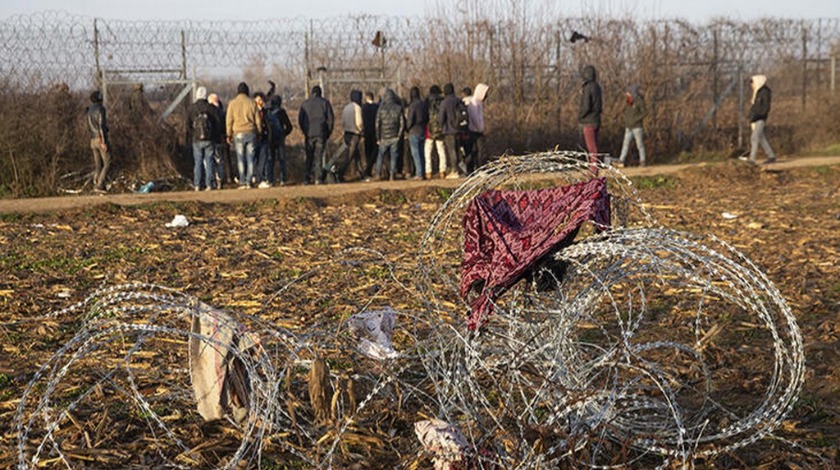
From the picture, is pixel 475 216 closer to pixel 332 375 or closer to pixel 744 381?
pixel 332 375

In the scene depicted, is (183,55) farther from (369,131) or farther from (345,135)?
(369,131)

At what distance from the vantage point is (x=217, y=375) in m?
5.20

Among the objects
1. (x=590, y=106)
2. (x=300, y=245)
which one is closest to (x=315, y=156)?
(x=590, y=106)

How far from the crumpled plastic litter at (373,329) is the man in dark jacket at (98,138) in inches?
452

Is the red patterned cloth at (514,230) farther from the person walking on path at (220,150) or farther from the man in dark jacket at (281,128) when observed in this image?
the man in dark jacket at (281,128)

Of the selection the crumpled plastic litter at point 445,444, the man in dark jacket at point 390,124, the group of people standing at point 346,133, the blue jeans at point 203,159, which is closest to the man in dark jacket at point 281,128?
the group of people standing at point 346,133

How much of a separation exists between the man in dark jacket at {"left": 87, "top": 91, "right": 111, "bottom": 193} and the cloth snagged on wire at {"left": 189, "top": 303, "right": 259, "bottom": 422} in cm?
1185

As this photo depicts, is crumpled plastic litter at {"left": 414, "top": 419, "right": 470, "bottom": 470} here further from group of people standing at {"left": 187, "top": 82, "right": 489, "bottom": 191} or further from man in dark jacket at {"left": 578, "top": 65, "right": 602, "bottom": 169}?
man in dark jacket at {"left": 578, "top": 65, "right": 602, "bottom": 169}

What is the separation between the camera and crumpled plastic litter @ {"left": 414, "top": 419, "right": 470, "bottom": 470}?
14.3 ft

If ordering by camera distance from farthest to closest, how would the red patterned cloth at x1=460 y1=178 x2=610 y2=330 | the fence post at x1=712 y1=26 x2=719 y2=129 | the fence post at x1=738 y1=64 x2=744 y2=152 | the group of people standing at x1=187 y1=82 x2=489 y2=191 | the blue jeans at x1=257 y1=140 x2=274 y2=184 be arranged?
the fence post at x1=712 y1=26 x2=719 y2=129, the fence post at x1=738 y1=64 x2=744 y2=152, the blue jeans at x1=257 y1=140 x2=274 y2=184, the group of people standing at x1=187 y1=82 x2=489 y2=191, the red patterned cloth at x1=460 y1=178 x2=610 y2=330

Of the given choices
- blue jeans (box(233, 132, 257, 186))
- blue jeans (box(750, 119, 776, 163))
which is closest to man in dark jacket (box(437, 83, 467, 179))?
blue jeans (box(233, 132, 257, 186))

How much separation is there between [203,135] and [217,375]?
1174 centimetres

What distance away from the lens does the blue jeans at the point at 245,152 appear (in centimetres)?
1676

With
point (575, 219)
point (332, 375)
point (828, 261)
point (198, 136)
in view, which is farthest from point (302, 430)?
point (198, 136)
